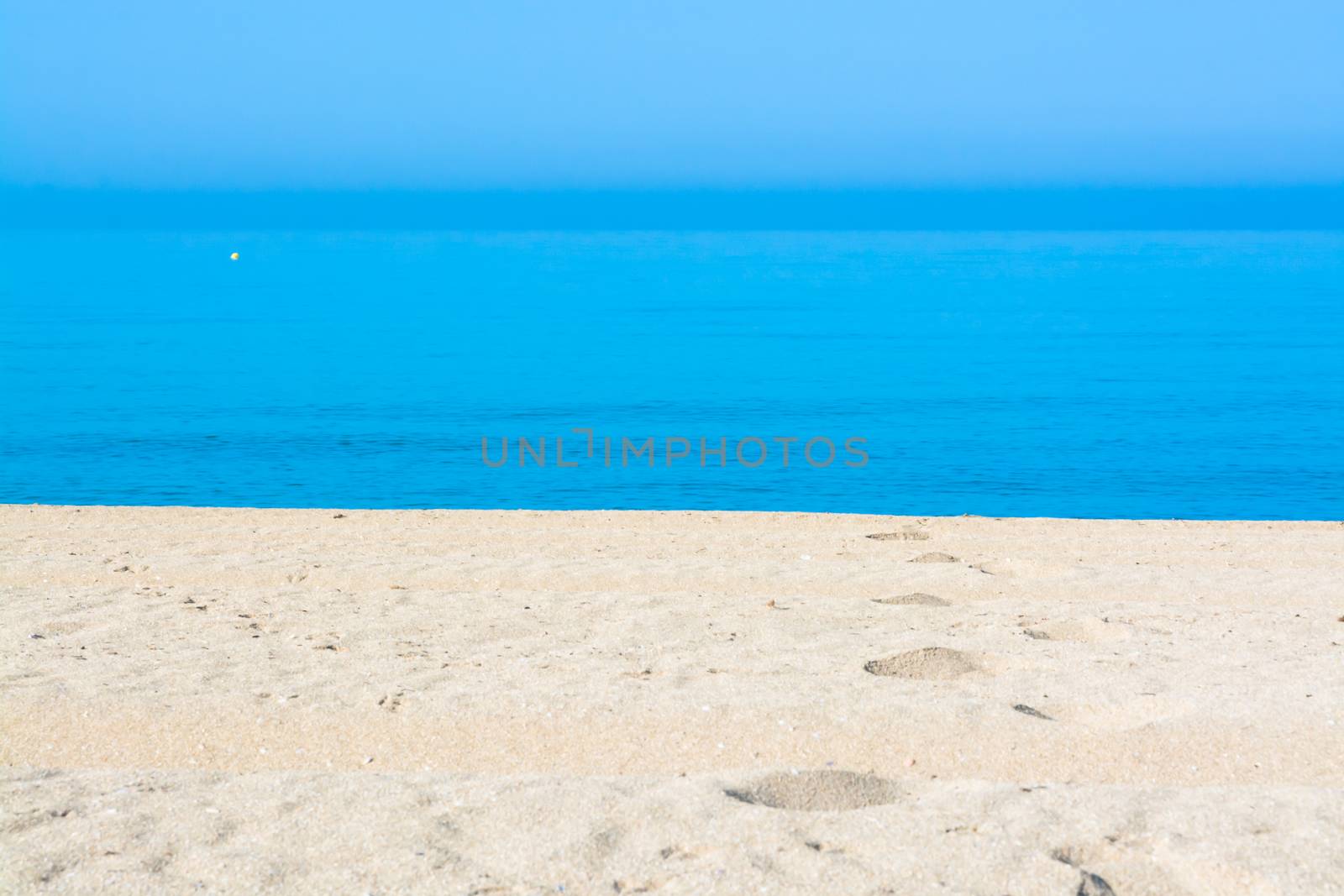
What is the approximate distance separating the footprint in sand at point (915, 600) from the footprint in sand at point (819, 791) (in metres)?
3.25

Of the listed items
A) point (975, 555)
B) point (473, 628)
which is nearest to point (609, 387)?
point (975, 555)

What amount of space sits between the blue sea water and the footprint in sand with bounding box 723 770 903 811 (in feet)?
37.2

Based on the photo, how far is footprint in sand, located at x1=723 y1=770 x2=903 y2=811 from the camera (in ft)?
15.3

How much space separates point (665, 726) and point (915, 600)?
3.20 m

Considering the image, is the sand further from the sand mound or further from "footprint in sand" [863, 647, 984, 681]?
the sand mound

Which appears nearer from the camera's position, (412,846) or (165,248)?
(412,846)

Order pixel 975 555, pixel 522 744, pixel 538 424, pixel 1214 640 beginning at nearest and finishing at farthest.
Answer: pixel 522 744
pixel 1214 640
pixel 975 555
pixel 538 424

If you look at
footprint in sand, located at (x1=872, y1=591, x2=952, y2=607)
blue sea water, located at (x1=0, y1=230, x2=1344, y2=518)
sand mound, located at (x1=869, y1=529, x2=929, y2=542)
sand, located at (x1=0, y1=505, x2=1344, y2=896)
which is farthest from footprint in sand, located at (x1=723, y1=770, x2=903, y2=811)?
blue sea water, located at (x1=0, y1=230, x2=1344, y2=518)

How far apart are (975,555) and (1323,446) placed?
13949mm

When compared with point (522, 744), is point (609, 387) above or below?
below

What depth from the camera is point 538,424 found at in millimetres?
23625

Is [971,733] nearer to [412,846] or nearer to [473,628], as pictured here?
[412,846]

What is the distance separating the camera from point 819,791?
188 inches

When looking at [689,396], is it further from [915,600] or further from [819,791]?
[819,791]
